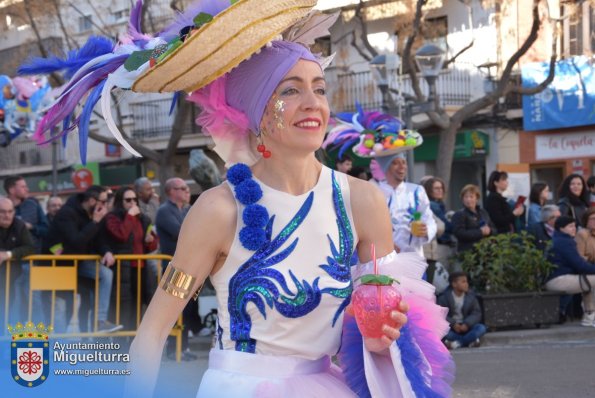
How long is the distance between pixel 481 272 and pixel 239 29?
8.36m

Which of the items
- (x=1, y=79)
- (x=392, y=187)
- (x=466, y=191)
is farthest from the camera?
(x=1, y=79)

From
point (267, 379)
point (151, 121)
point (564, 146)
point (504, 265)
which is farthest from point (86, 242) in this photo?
point (151, 121)

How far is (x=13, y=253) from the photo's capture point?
8.77m

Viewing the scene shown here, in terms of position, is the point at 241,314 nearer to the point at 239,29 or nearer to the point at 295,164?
the point at 295,164

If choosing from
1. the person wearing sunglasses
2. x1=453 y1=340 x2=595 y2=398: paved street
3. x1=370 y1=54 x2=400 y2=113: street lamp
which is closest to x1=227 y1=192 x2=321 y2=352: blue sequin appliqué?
x1=453 y1=340 x2=595 y2=398: paved street

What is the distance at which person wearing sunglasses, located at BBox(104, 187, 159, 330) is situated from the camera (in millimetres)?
9195

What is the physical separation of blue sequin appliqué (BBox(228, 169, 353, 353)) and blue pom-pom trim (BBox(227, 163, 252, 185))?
0.18 meters

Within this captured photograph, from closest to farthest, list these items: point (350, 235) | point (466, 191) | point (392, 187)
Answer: point (350, 235) < point (392, 187) < point (466, 191)

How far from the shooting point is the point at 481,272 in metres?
10.9

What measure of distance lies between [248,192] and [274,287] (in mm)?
326

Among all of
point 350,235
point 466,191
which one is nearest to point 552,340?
point 466,191

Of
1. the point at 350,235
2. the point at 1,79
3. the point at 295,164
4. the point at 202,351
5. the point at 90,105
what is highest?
the point at 1,79

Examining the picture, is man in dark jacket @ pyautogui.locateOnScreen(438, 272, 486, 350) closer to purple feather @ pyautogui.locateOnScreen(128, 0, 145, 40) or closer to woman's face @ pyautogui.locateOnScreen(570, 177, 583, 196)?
woman's face @ pyautogui.locateOnScreen(570, 177, 583, 196)

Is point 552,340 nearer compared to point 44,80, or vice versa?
point 552,340
